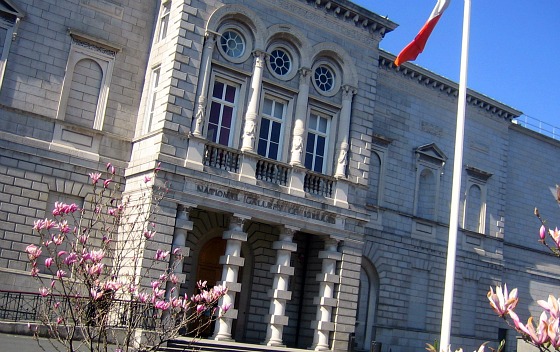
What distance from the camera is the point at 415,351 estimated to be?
28.7 metres

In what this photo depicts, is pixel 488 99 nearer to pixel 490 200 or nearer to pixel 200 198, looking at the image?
pixel 490 200

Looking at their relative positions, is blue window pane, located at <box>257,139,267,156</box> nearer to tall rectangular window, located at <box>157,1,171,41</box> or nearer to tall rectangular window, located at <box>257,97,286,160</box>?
tall rectangular window, located at <box>257,97,286,160</box>

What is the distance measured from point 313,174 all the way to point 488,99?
45.0 ft

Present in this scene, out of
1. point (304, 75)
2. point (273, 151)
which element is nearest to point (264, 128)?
point (273, 151)

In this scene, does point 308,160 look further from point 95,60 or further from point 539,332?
point 539,332

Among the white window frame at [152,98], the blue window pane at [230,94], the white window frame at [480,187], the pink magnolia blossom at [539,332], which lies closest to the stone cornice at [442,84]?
the white window frame at [480,187]

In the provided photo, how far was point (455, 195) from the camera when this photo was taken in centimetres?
1688

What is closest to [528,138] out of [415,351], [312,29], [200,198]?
[415,351]

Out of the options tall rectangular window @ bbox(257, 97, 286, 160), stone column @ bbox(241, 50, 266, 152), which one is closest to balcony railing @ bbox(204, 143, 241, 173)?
stone column @ bbox(241, 50, 266, 152)

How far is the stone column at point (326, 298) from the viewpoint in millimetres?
23172

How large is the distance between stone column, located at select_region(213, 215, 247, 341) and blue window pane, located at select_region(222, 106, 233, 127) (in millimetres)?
3296

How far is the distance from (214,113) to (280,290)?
21.1 ft

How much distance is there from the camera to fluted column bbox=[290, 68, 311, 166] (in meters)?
23.4

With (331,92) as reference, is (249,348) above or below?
below
